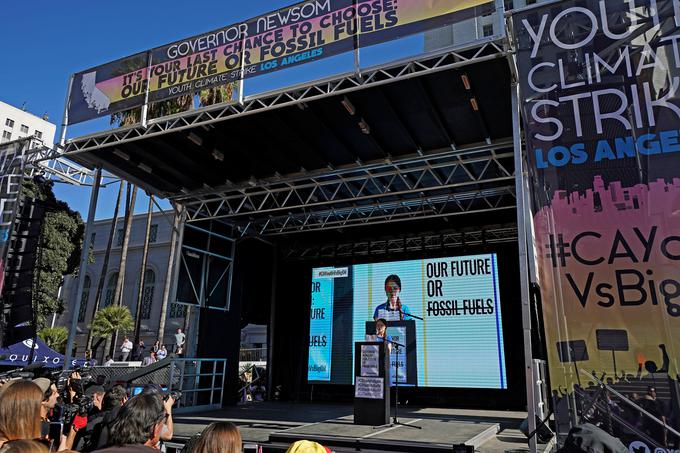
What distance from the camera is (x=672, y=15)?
470cm

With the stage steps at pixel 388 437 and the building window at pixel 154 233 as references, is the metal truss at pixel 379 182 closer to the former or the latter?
the stage steps at pixel 388 437

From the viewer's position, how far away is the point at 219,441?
6.63 ft

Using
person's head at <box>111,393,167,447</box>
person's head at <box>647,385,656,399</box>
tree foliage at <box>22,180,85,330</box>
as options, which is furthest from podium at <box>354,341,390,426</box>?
tree foliage at <box>22,180,85,330</box>

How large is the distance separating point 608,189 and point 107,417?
4.74 m

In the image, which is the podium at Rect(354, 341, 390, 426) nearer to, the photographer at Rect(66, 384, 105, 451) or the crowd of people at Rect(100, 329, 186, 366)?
the photographer at Rect(66, 384, 105, 451)

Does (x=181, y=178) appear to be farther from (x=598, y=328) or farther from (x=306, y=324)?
(x=598, y=328)

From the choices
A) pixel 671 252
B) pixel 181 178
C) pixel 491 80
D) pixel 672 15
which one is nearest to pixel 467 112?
pixel 491 80

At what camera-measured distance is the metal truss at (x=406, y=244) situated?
37.7 ft

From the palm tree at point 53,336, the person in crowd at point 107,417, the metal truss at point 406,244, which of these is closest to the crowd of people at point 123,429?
the person in crowd at point 107,417

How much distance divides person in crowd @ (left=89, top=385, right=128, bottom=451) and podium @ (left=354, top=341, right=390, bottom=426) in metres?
4.25

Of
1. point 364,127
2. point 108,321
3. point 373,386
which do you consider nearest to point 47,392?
point 373,386

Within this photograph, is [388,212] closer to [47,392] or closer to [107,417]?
[47,392]

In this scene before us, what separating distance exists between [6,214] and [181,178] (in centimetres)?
397

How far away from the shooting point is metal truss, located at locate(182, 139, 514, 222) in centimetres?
896
